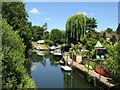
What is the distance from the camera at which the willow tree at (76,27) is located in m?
39.4

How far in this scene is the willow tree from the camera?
129ft

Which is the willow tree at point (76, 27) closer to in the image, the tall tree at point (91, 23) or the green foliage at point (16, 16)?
the tall tree at point (91, 23)

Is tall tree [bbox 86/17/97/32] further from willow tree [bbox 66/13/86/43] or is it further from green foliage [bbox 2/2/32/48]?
green foliage [bbox 2/2/32/48]

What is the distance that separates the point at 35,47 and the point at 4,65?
207 ft

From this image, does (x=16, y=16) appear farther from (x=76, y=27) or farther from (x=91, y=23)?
(x=91, y=23)

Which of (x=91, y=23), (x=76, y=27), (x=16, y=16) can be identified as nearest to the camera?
(x=16, y=16)

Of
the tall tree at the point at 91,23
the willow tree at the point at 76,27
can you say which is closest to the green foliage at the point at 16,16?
the willow tree at the point at 76,27

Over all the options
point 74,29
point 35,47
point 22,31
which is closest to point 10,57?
point 22,31

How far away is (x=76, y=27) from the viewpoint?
39.3 m

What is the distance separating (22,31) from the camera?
21453 millimetres

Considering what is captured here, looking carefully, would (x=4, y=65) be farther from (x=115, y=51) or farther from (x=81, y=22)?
(x=81, y=22)

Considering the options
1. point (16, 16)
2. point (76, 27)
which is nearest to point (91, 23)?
point (76, 27)

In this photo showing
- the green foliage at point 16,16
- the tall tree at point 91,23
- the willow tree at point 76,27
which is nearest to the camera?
the green foliage at point 16,16

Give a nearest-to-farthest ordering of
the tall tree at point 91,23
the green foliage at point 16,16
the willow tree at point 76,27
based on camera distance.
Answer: the green foliage at point 16,16
the willow tree at point 76,27
the tall tree at point 91,23
